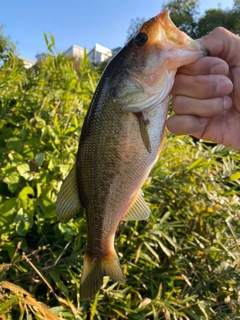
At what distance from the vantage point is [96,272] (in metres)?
1.50

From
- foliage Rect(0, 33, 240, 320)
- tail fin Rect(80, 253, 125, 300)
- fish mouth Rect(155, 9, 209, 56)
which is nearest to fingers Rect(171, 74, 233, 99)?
fish mouth Rect(155, 9, 209, 56)

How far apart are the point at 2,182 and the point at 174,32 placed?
1.65 m

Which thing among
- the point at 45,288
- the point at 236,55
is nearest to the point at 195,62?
the point at 236,55

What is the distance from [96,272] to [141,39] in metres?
0.98

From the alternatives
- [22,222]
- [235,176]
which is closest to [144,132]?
[22,222]

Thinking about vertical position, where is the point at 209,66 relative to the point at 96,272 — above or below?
above

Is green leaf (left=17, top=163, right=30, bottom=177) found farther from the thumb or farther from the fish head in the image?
the thumb

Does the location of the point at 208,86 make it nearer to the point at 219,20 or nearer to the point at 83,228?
the point at 83,228

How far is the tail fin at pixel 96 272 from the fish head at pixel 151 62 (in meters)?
0.69

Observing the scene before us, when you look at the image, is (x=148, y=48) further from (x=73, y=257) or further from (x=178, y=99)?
(x=73, y=257)

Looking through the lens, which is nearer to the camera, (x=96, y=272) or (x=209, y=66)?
(x=209, y=66)

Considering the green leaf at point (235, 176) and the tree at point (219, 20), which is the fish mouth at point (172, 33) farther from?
the tree at point (219, 20)

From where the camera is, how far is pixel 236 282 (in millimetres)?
2318

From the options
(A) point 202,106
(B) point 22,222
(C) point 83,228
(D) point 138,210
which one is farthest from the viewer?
(C) point 83,228
